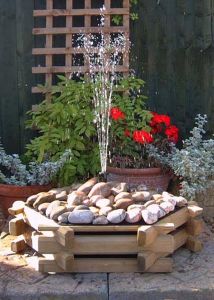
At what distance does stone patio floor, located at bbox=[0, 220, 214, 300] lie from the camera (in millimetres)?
2922

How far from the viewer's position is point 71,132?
14.3 ft

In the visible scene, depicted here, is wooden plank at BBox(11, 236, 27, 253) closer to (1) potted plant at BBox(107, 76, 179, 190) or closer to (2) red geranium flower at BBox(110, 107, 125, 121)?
(1) potted plant at BBox(107, 76, 179, 190)

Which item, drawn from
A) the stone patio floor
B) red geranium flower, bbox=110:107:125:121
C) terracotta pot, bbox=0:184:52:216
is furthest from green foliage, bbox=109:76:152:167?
the stone patio floor

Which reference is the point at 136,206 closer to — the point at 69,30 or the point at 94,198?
the point at 94,198

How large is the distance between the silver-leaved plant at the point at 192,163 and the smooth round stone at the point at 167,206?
2.31 feet

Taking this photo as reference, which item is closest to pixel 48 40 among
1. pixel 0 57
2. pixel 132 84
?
pixel 0 57

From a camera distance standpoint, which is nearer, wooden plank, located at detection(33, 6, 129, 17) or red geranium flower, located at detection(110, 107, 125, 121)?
red geranium flower, located at detection(110, 107, 125, 121)

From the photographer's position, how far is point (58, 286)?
9.82 feet

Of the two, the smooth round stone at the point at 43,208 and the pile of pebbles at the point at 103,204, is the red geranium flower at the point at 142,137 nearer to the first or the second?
the pile of pebbles at the point at 103,204

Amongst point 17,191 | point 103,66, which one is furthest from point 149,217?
point 103,66

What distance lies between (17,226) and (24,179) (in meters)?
0.92

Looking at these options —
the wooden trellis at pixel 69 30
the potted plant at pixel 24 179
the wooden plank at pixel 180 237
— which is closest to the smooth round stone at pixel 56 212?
the wooden plank at pixel 180 237

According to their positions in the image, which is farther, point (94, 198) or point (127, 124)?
point (127, 124)

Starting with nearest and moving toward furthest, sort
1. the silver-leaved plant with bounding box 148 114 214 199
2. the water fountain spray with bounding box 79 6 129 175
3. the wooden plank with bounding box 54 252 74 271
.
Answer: the wooden plank with bounding box 54 252 74 271 → the silver-leaved plant with bounding box 148 114 214 199 → the water fountain spray with bounding box 79 6 129 175
